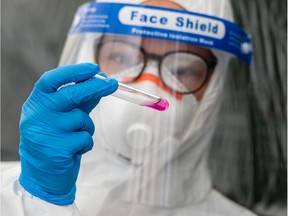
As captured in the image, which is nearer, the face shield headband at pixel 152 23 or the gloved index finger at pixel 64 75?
the gloved index finger at pixel 64 75

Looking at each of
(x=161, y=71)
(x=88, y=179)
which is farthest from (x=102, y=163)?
(x=161, y=71)

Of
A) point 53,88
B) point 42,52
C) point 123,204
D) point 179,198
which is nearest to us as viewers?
point 53,88

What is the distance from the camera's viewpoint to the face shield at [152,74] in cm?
114

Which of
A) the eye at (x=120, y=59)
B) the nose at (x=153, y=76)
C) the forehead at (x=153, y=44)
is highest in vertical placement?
the forehead at (x=153, y=44)

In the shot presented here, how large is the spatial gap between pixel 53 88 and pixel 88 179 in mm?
416

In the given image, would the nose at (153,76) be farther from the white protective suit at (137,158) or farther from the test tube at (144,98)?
the test tube at (144,98)

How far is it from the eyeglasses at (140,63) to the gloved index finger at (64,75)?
34cm

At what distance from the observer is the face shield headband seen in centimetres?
116

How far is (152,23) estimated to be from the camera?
116 cm

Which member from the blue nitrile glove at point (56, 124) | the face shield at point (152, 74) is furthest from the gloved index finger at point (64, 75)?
the face shield at point (152, 74)

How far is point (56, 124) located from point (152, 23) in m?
0.45

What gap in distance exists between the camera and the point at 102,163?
3.81ft

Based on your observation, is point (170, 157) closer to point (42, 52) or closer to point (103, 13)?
point (103, 13)

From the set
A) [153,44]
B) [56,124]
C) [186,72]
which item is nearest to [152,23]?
[153,44]
